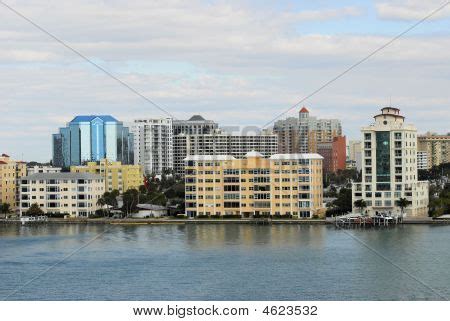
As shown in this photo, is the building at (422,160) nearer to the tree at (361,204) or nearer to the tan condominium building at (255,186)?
the tan condominium building at (255,186)

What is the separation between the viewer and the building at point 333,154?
84.9 feet

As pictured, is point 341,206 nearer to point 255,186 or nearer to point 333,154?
point 255,186

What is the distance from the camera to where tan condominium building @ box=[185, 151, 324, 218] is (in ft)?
50.9

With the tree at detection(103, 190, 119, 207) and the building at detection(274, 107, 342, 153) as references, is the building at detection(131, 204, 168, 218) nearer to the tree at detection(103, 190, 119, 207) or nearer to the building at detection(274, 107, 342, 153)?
the tree at detection(103, 190, 119, 207)

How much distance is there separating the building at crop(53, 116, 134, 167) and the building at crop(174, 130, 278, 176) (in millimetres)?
2785

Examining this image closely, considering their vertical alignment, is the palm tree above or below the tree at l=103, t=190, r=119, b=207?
below

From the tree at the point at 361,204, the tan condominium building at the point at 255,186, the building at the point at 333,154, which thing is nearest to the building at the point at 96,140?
the building at the point at 333,154

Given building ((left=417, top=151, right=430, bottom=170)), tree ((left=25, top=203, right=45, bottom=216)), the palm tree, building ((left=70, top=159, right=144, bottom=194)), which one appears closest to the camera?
the palm tree

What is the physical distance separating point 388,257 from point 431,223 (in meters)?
4.92

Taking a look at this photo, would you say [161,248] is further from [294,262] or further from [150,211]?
[150,211]

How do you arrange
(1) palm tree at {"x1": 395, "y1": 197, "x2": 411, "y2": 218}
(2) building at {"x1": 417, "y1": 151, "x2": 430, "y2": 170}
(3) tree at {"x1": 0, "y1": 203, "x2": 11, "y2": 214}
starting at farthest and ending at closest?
(2) building at {"x1": 417, "y1": 151, "x2": 430, "y2": 170}, (3) tree at {"x1": 0, "y1": 203, "x2": 11, "y2": 214}, (1) palm tree at {"x1": 395, "y1": 197, "x2": 411, "y2": 218}

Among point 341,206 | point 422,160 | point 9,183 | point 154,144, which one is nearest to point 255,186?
point 341,206

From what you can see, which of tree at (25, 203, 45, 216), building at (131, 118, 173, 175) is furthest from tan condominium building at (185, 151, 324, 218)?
building at (131, 118, 173, 175)

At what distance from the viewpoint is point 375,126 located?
15039mm
